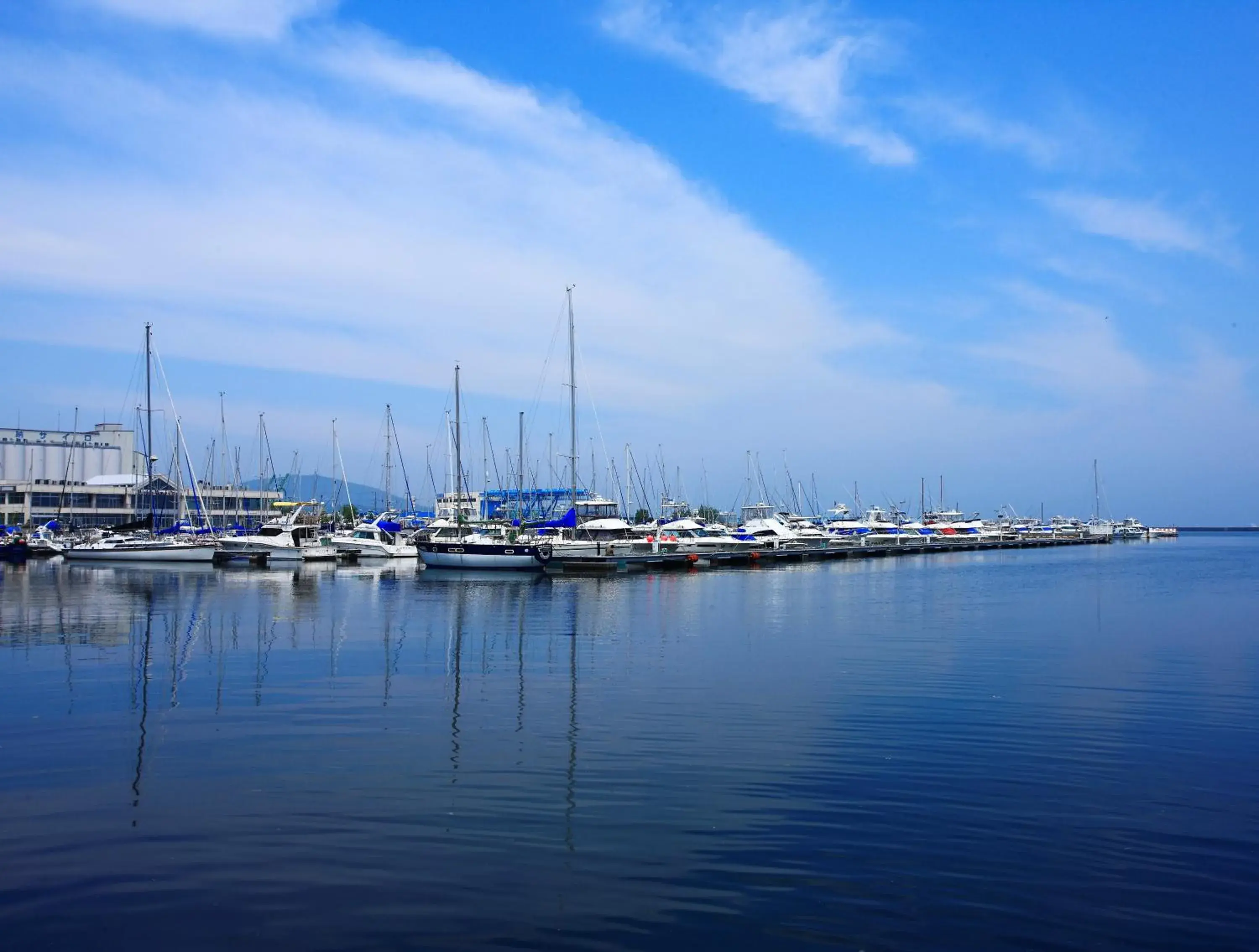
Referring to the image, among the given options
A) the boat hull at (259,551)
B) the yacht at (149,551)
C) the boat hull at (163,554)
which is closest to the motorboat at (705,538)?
the boat hull at (259,551)

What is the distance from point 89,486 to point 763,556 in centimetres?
9017

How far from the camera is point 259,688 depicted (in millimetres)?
23031

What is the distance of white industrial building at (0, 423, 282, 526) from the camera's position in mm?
125125

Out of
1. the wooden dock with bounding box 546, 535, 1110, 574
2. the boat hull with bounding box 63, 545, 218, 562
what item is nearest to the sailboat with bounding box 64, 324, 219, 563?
the boat hull with bounding box 63, 545, 218, 562

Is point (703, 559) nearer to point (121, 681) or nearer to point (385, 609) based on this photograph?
point (385, 609)

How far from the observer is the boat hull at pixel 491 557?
7000 centimetres

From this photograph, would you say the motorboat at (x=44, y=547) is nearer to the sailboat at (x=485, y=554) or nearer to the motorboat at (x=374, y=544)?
the motorboat at (x=374, y=544)

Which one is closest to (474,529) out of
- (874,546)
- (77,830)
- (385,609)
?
(385,609)

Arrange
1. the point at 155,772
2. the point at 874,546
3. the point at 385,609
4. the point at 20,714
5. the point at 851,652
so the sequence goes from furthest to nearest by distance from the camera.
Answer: the point at 874,546
the point at 385,609
the point at 851,652
the point at 20,714
the point at 155,772

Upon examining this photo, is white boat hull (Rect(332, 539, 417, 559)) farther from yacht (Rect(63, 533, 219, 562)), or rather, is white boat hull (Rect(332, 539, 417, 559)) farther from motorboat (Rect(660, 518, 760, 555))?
motorboat (Rect(660, 518, 760, 555))

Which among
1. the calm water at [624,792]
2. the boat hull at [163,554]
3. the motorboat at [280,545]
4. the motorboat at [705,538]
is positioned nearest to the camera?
the calm water at [624,792]

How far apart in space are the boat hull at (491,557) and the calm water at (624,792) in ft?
120

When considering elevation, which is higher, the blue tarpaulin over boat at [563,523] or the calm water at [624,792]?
the blue tarpaulin over boat at [563,523]

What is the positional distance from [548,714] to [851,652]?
42.6 feet
